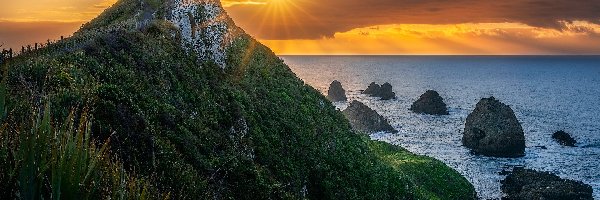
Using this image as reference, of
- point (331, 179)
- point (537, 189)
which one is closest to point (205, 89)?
point (331, 179)

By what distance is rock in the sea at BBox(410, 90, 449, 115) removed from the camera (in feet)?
387

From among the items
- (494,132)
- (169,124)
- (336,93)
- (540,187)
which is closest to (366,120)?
(494,132)

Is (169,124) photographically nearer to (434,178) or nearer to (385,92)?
(434,178)

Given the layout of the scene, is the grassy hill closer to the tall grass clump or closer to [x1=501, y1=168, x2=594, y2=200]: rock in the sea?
the tall grass clump

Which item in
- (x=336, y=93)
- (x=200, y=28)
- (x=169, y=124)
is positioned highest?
(x=200, y=28)

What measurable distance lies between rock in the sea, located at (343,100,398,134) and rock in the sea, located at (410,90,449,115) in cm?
2539

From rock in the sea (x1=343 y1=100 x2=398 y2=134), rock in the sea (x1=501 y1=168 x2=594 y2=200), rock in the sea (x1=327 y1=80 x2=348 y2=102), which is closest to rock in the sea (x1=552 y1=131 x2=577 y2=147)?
rock in the sea (x1=343 y1=100 x2=398 y2=134)

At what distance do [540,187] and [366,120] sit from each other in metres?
45.9

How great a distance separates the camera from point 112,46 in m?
22.2

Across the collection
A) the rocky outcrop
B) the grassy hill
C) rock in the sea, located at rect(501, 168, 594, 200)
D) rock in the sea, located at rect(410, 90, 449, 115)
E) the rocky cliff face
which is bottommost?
the rocky outcrop

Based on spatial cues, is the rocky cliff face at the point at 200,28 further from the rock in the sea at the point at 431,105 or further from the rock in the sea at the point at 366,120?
the rock in the sea at the point at 431,105

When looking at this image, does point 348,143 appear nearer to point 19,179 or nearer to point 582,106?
point 19,179

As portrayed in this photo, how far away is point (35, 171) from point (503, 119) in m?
79.5

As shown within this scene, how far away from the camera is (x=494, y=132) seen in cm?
7588
